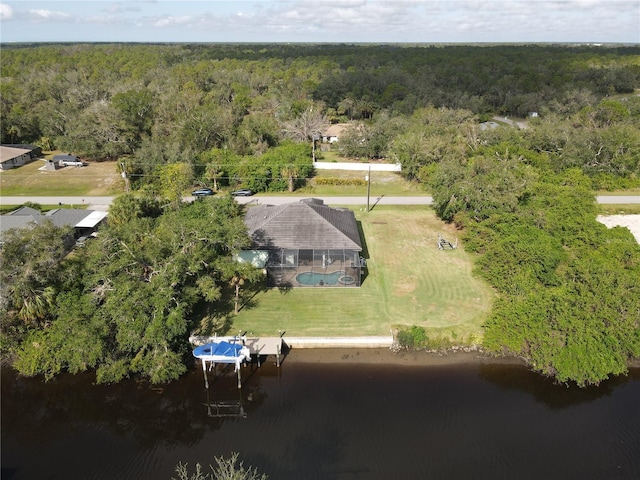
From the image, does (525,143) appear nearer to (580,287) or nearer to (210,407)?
(580,287)

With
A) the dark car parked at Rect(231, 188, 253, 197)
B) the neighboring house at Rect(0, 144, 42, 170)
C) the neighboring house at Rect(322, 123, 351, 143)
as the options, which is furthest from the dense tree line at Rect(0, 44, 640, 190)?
the neighboring house at Rect(322, 123, 351, 143)

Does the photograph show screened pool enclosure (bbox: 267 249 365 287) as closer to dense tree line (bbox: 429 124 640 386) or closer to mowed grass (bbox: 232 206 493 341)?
mowed grass (bbox: 232 206 493 341)

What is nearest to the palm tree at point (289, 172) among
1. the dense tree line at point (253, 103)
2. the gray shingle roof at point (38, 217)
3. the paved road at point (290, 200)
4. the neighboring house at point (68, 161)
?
the dense tree line at point (253, 103)

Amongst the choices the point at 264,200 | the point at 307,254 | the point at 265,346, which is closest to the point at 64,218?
the point at 264,200

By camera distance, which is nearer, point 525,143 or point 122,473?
point 122,473

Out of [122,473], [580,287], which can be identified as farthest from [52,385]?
[580,287]

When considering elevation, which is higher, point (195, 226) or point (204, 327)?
point (195, 226)
